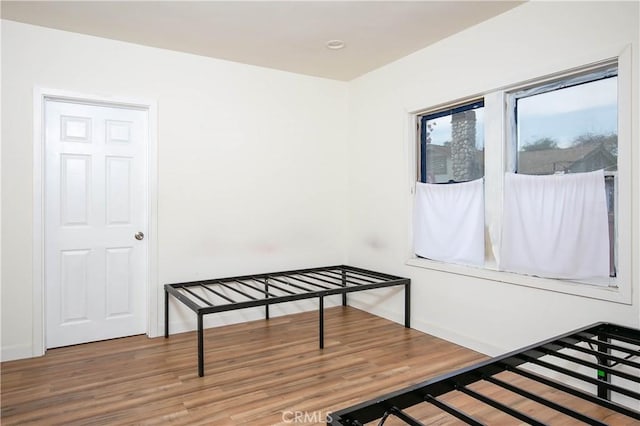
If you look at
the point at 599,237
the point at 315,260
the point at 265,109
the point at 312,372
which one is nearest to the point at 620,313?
the point at 599,237

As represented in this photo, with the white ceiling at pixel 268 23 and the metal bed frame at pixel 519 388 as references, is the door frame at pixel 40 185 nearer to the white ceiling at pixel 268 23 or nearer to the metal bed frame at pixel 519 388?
the white ceiling at pixel 268 23

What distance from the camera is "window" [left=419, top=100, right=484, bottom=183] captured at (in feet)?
11.0

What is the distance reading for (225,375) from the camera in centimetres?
279

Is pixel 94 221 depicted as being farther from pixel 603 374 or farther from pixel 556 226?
pixel 603 374

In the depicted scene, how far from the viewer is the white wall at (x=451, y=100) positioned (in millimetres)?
2479

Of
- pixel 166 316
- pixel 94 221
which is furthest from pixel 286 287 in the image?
pixel 94 221

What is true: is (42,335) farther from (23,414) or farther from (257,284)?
(257,284)

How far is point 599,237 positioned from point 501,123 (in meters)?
1.05

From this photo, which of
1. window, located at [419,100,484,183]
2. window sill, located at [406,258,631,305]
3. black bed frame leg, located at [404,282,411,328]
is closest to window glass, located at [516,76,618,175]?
window, located at [419,100,484,183]

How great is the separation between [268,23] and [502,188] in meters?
2.16

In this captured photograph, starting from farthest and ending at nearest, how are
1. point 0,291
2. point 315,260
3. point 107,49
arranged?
point 315,260
point 107,49
point 0,291

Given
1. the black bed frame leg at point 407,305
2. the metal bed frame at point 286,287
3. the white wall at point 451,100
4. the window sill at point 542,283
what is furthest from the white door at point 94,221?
the window sill at point 542,283

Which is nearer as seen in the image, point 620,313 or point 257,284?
point 620,313

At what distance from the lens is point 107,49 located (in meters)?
3.42
